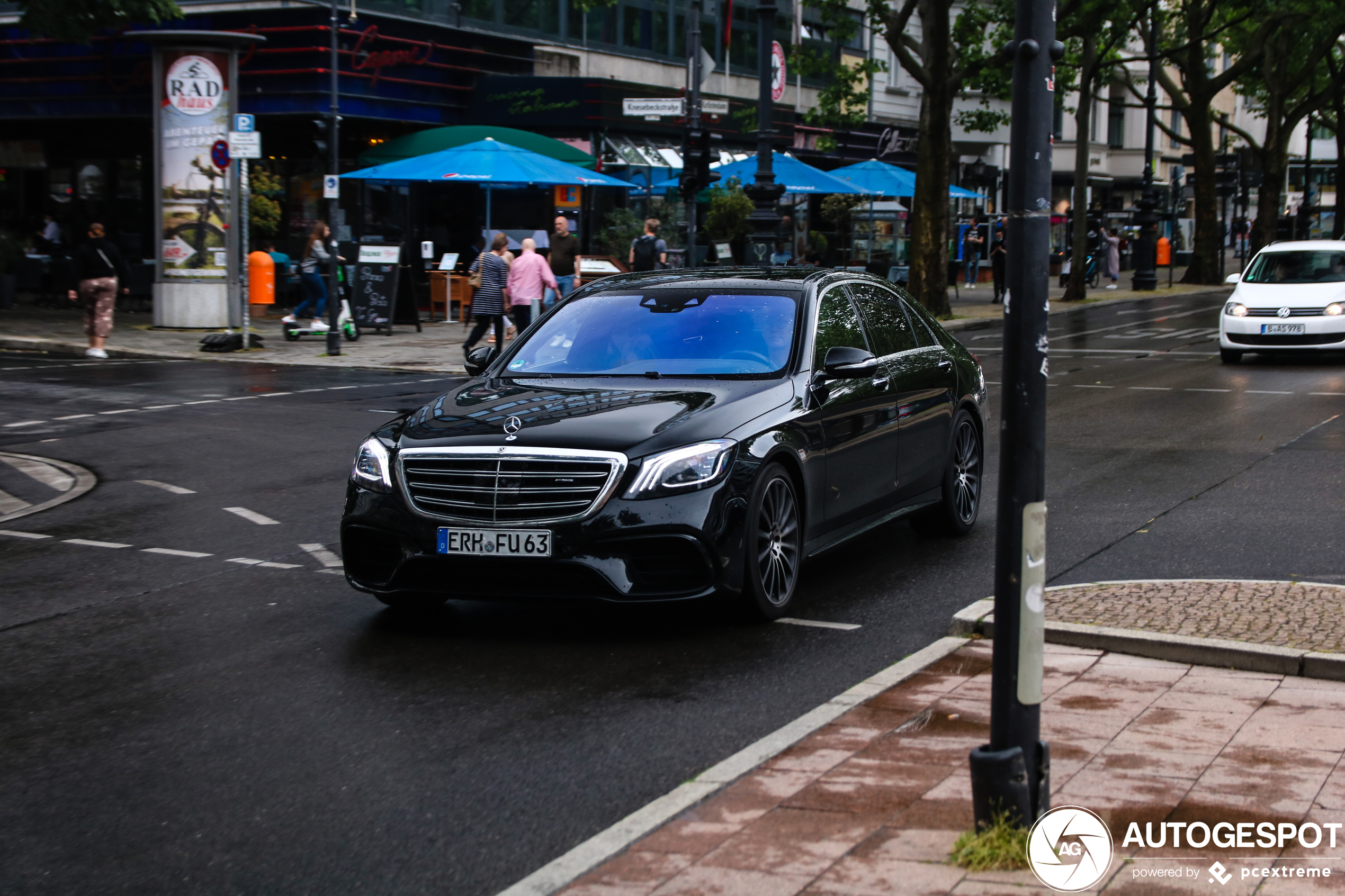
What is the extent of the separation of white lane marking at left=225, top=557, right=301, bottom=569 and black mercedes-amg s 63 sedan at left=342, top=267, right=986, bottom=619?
1457 millimetres

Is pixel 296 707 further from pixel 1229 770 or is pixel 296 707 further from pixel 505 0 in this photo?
pixel 505 0

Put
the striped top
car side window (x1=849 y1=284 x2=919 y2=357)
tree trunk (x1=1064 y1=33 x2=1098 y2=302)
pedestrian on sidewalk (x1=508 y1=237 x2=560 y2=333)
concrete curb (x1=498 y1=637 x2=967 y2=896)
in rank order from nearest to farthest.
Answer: concrete curb (x1=498 y1=637 x2=967 y2=896) < car side window (x1=849 y1=284 x2=919 y2=357) < pedestrian on sidewalk (x1=508 y1=237 x2=560 y2=333) < the striped top < tree trunk (x1=1064 y1=33 x2=1098 y2=302)

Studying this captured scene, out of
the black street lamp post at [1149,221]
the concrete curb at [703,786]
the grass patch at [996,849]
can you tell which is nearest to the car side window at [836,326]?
the concrete curb at [703,786]

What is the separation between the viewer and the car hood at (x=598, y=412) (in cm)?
Answer: 667

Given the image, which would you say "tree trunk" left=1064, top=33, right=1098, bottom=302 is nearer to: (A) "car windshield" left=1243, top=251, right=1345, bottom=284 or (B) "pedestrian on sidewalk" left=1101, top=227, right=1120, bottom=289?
(B) "pedestrian on sidewalk" left=1101, top=227, right=1120, bottom=289

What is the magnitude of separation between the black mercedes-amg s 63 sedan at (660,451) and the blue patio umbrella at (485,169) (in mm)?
17875

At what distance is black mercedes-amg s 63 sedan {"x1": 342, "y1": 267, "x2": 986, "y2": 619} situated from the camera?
6516 millimetres

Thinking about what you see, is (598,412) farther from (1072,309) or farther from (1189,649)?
(1072,309)

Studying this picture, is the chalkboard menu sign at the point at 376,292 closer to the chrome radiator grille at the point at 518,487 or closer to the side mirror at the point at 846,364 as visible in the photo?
the side mirror at the point at 846,364

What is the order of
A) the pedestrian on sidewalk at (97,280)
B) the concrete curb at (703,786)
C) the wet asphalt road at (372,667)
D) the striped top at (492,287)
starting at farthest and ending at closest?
the striped top at (492,287), the pedestrian on sidewalk at (97,280), the wet asphalt road at (372,667), the concrete curb at (703,786)

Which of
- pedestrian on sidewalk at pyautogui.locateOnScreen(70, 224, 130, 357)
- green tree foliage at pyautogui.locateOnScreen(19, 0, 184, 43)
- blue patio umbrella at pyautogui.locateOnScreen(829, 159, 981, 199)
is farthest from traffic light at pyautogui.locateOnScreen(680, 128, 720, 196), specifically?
blue patio umbrella at pyautogui.locateOnScreen(829, 159, 981, 199)

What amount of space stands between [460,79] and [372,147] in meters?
2.55

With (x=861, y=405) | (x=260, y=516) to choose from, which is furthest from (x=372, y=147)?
(x=861, y=405)

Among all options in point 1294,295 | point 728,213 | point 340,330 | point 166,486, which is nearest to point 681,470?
point 166,486
